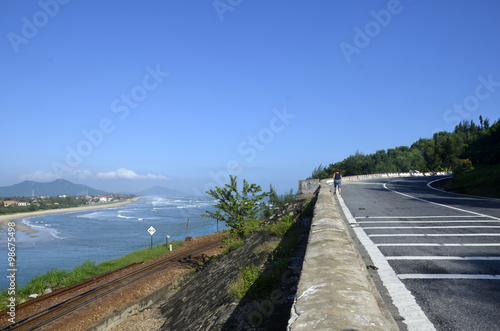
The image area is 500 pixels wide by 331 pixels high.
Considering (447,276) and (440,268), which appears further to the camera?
(440,268)

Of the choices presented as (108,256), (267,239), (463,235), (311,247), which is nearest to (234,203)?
(267,239)

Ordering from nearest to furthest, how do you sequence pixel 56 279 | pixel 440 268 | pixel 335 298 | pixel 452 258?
pixel 335 298 < pixel 440 268 < pixel 452 258 < pixel 56 279

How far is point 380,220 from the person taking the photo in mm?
10242

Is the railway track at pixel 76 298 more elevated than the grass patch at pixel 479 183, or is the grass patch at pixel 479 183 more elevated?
the grass patch at pixel 479 183

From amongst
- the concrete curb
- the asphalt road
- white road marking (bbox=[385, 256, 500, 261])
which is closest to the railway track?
the asphalt road

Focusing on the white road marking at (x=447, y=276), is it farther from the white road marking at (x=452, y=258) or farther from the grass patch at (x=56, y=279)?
the grass patch at (x=56, y=279)

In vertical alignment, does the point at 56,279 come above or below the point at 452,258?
below

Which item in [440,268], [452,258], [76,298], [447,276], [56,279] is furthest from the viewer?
[56,279]

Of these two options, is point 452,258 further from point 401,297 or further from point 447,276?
point 401,297

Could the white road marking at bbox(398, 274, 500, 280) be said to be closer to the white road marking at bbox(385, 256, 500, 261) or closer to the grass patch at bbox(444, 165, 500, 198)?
the white road marking at bbox(385, 256, 500, 261)

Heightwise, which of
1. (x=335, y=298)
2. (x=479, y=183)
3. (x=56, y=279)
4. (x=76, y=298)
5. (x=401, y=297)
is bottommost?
(x=56, y=279)

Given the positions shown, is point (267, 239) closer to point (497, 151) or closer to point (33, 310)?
point (33, 310)

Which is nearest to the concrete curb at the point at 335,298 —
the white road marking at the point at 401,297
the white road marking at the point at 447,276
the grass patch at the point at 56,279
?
the white road marking at the point at 401,297

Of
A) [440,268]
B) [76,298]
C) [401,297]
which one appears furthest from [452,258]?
[76,298]
